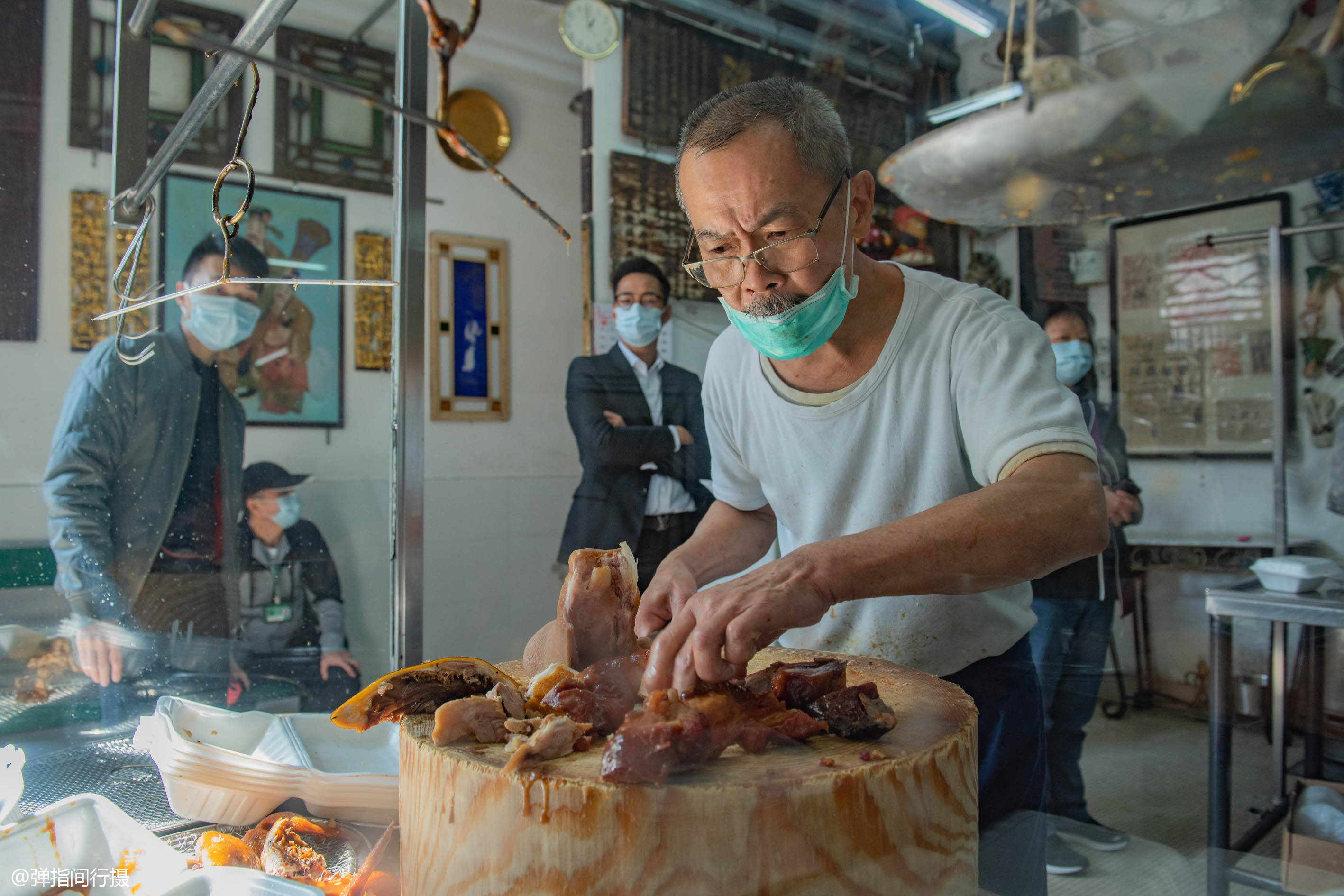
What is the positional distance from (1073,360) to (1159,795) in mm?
1306

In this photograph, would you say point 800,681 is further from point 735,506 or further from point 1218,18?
point 1218,18

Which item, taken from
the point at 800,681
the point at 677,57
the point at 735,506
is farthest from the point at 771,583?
the point at 677,57

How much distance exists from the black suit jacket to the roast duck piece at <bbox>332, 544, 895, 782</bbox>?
0.96 metres

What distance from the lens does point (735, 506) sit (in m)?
1.70

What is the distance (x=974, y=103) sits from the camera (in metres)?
1.72

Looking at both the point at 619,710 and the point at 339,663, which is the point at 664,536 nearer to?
the point at 619,710

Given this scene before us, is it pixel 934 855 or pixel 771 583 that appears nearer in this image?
pixel 934 855

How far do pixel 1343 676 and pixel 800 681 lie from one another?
66.8 inches

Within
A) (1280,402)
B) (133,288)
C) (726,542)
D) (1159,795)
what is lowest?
(1159,795)

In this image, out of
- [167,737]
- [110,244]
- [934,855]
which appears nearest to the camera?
[934,855]

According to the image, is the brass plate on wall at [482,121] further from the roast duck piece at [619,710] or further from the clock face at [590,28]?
the roast duck piece at [619,710]

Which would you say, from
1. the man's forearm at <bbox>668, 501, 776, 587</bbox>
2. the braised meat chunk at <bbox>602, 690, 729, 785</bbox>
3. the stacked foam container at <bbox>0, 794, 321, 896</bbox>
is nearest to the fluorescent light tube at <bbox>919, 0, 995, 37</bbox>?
the man's forearm at <bbox>668, 501, 776, 587</bbox>

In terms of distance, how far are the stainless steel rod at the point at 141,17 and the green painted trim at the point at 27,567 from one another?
1.31 metres

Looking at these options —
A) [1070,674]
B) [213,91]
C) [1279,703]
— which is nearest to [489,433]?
[213,91]
